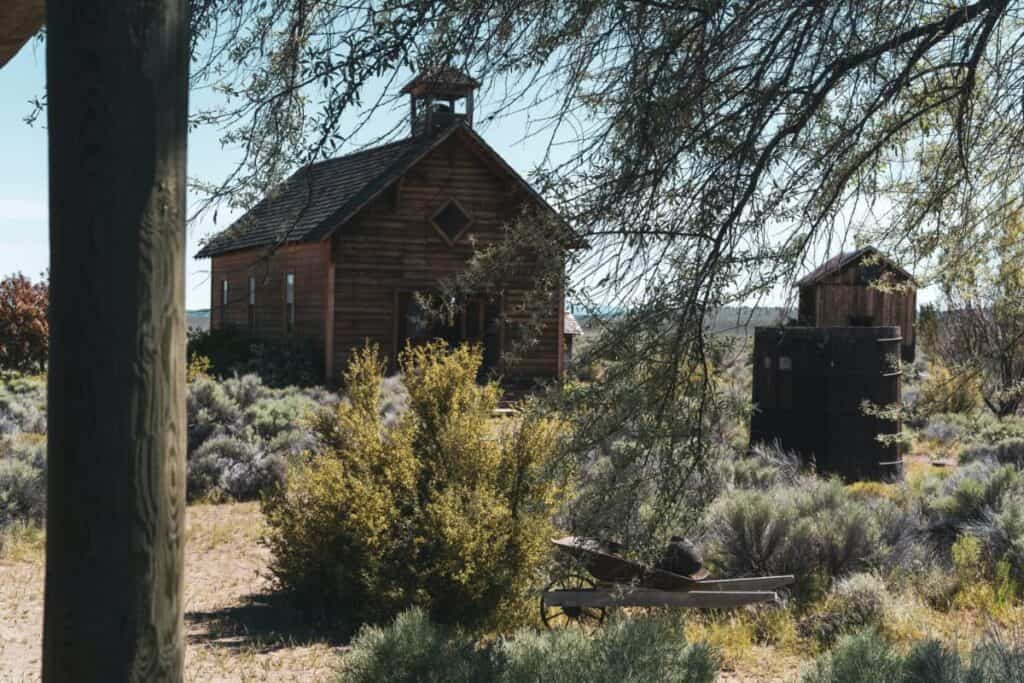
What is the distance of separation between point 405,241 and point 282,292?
4.39m

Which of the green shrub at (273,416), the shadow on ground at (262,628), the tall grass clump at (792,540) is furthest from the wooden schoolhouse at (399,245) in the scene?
the shadow on ground at (262,628)

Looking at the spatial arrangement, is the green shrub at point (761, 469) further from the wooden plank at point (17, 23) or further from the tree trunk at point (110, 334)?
the tree trunk at point (110, 334)

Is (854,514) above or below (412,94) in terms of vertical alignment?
below

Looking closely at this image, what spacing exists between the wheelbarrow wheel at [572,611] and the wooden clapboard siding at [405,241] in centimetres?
1512

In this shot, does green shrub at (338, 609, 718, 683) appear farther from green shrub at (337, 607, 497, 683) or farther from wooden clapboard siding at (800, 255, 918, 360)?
wooden clapboard siding at (800, 255, 918, 360)

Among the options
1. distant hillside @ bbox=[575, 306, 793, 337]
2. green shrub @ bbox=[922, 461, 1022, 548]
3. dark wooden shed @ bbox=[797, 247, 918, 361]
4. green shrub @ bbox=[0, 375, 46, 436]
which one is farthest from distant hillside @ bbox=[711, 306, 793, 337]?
dark wooden shed @ bbox=[797, 247, 918, 361]

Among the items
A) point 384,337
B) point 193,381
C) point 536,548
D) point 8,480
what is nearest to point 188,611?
point 536,548

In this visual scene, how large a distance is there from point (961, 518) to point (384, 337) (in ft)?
49.0

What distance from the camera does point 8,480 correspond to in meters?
11.0

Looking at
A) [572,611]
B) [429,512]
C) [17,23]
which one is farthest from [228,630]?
[17,23]

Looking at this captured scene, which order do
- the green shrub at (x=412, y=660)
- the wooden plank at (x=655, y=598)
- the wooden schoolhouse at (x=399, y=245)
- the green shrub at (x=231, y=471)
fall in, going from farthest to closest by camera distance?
the wooden schoolhouse at (x=399, y=245)
the green shrub at (x=231, y=471)
the wooden plank at (x=655, y=598)
the green shrub at (x=412, y=660)

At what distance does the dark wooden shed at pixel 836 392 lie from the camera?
41.0ft

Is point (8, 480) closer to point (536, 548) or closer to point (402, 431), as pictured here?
point (402, 431)

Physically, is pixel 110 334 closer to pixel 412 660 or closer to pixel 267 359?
pixel 412 660
